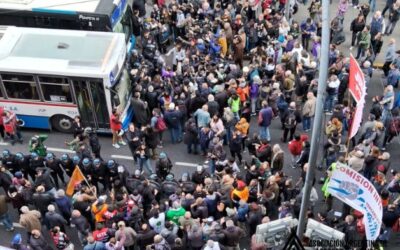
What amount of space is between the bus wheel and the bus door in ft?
1.83

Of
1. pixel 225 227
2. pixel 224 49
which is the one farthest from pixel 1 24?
pixel 225 227

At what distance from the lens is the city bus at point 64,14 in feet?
61.2

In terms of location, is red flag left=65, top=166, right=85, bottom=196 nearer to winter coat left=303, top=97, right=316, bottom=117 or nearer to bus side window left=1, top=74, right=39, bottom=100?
bus side window left=1, top=74, right=39, bottom=100

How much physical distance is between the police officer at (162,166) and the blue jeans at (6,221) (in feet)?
12.7

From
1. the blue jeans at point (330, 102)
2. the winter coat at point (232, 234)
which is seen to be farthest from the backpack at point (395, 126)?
the winter coat at point (232, 234)

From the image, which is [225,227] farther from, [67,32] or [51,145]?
[67,32]

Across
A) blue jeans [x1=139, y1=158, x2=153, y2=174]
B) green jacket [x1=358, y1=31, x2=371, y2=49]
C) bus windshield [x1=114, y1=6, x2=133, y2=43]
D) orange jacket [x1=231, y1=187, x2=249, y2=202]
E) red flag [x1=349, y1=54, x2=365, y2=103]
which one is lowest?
blue jeans [x1=139, y1=158, x2=153, y2=174]

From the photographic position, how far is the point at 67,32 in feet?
58.3

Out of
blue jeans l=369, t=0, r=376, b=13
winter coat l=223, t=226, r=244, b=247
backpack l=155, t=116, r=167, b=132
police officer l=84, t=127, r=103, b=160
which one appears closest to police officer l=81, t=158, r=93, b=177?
police officer l=84, t=127, r=103, b=160

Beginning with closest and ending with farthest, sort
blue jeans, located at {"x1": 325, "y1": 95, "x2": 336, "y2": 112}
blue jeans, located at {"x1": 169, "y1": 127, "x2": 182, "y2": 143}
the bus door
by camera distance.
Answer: the bus door
blue jeans, located at {"x1": 169, "y1": 127, "x2": 182, "y2": 143}
blue jeans, located at {"x1": 325, "y1": 95, "x2": 336, "y2": 112}

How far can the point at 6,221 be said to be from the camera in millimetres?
14391

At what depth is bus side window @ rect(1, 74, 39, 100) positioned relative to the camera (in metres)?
16.9

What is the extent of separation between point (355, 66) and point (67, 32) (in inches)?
381

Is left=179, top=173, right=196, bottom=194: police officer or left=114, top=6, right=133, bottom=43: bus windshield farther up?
left=114, top=6, right=133, bottom=43: bus windshield
